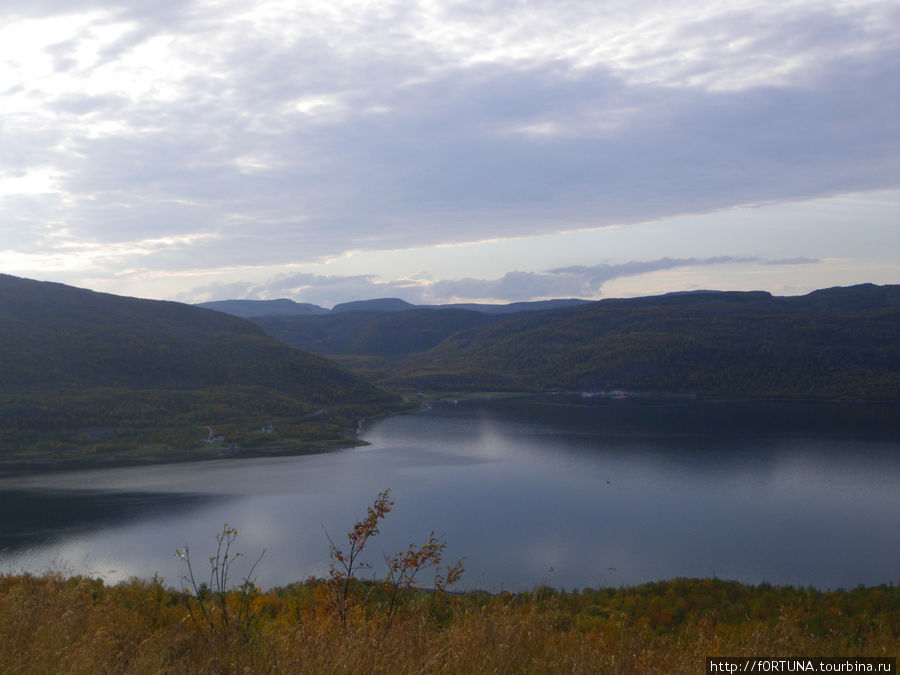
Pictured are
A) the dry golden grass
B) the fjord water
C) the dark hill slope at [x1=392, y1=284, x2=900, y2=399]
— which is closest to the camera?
the dry golden grass

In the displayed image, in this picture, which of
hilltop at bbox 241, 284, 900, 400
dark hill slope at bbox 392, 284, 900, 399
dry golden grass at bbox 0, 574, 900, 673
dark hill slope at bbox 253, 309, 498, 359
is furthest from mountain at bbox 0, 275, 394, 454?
dark hill slope at bbox 253, 309, 498, 359

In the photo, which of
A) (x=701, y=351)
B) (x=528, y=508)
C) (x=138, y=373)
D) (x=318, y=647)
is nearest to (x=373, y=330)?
(x=701, y=351)

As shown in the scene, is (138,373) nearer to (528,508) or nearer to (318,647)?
(528,508)

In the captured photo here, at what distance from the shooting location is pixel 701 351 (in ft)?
322

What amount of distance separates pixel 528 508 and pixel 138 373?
46666 millimetres

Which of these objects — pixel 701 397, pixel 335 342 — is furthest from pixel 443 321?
pixel 701 397

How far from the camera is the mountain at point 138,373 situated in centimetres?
5112

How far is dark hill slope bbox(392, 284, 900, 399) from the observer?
288 ft

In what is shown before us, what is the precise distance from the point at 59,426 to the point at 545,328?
9527 cm

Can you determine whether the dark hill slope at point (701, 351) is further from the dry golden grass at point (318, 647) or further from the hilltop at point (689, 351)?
the dry golden grass at point (318, 647)

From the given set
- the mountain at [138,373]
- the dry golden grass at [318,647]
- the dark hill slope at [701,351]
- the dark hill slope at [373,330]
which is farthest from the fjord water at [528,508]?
the dark hill slope at [373,330]

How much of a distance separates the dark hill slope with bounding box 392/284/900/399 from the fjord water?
33664mm

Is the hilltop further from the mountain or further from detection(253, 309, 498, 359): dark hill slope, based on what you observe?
the mountain

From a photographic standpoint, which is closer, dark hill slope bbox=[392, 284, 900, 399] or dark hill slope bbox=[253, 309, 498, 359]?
dark hill slope bbox=[392, 284, 900, 399]
